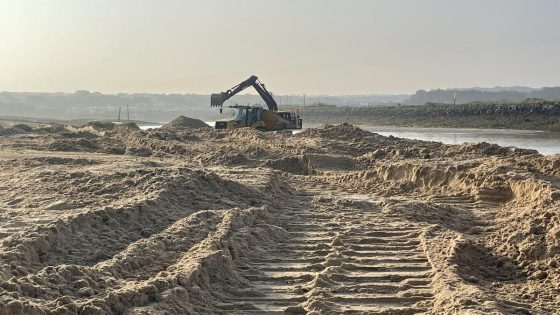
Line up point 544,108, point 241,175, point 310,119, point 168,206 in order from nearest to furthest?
point 168,206, point 241,175, point 544,108, point 310,119

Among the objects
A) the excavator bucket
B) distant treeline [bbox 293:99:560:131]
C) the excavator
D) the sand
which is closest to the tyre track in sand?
the sand

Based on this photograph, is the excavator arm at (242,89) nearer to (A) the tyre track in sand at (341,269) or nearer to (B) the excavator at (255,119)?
(B) the excavator at (255,119)

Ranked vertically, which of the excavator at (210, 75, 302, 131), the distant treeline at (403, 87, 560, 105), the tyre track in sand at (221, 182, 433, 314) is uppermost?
the distant treeline at (403, 87, 560, 105)

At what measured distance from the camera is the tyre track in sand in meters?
5.25

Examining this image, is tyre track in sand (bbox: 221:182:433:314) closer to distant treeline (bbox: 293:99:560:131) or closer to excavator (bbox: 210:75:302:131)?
excavator (bbox: 210:75:302:131)

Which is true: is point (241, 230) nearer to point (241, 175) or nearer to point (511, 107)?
point (241, 175)

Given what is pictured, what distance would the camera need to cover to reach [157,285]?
4.94m

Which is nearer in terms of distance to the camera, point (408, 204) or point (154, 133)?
point (408, 204)

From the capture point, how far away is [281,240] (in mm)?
7559

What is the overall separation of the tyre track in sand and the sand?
0.02 metres

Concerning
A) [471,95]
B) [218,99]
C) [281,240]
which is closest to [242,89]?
[218,99]

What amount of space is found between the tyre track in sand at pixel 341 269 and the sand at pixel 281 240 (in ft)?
0.07

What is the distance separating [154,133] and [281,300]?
1750 centimetres

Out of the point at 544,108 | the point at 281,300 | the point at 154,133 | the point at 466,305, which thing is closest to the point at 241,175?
the point at 281,300
